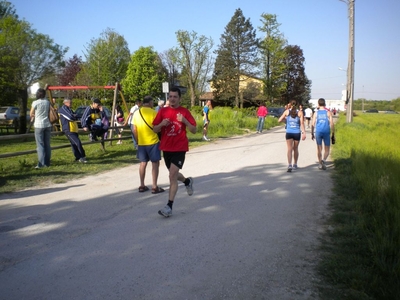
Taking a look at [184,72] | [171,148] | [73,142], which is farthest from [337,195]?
[184,72]

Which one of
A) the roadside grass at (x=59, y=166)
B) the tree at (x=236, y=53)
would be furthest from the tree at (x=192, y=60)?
the roadside grass at (x=59, y=166)

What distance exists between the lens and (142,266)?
4234mm

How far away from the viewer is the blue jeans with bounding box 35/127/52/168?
10.3m

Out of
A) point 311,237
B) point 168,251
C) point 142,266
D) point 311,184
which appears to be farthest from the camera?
point 311,184

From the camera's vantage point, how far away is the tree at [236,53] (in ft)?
194

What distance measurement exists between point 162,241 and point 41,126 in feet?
22.0

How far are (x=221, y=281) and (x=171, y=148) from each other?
2763 millimetres

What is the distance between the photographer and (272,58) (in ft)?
186

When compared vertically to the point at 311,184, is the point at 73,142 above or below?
above

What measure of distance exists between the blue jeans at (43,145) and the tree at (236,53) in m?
50.2

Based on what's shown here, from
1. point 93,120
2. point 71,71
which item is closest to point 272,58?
point 71,71

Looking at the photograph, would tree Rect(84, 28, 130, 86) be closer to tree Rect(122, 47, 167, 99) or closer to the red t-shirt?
tree Rect(122, 47, 167, 99)

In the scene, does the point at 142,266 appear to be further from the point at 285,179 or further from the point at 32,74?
the point at 32,74

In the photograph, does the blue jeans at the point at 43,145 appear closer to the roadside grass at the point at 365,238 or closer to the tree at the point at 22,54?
the roadside grass at the point at 365,238
